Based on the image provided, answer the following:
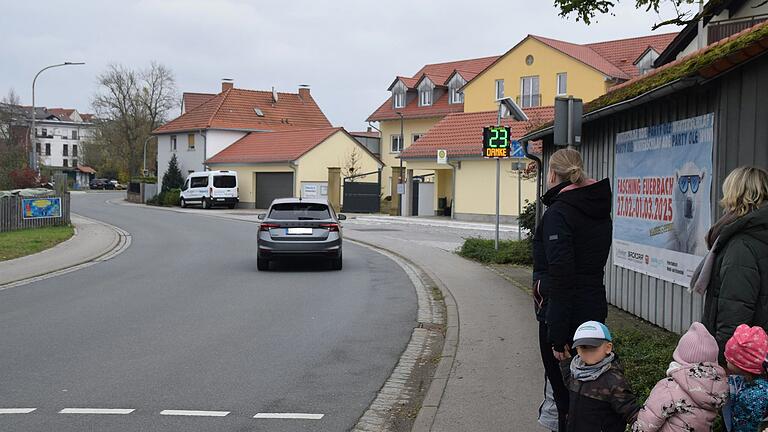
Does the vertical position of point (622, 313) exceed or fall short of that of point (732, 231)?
it falls short

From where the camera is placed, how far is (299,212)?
17.5 m

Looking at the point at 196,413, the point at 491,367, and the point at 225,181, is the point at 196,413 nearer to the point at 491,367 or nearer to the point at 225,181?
the point at 491,367

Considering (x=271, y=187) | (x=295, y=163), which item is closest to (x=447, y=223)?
(x=295, y=163)

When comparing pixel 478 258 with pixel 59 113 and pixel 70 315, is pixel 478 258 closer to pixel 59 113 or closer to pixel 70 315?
pixel 70 315

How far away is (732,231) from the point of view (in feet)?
13.6

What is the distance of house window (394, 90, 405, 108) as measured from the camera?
6384 centimetres

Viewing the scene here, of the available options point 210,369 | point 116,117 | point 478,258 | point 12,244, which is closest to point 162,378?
point 210,369

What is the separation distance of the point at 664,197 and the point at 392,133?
56371mm

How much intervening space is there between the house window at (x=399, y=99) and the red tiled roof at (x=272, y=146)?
10.8 metres

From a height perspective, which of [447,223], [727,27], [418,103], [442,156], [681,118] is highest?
[418,103]

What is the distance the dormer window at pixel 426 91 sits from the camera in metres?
61.6

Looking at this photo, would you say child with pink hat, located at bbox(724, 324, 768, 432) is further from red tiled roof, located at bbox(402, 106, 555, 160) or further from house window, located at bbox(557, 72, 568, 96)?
house window, located at bbox(557, 72, 568, 96)

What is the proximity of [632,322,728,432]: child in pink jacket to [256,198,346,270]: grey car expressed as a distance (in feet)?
44.9

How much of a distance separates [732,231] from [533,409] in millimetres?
2678
